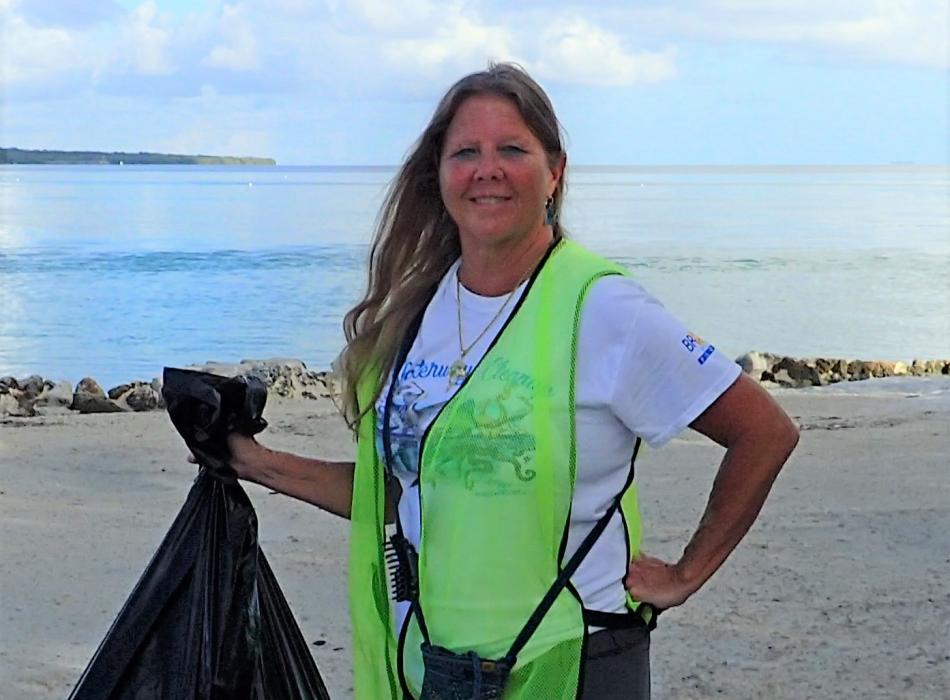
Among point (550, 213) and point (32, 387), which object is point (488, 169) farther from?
point (32, 387)

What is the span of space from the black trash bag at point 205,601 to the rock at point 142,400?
27.6 ft

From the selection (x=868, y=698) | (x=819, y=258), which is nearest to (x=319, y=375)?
(x=868, y=698)

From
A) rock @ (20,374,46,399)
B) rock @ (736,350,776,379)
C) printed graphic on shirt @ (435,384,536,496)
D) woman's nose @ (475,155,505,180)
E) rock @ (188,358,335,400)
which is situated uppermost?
woman's nose @ (475,155,505,180)

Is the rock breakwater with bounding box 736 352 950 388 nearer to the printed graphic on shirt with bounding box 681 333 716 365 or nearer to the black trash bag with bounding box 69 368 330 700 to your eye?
the black trash bag with bounding box 69 368 330 700

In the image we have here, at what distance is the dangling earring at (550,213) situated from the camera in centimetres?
239

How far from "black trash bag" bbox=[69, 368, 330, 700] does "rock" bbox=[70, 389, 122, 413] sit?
838 cm

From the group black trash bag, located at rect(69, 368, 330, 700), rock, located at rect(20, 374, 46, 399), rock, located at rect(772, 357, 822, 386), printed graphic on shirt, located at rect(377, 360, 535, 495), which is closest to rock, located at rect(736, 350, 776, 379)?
rock, located at rect(772, 357, 822, 386)

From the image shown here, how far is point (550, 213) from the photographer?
2418 mm

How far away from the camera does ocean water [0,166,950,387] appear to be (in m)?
19.5

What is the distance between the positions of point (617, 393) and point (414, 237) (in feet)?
2.13

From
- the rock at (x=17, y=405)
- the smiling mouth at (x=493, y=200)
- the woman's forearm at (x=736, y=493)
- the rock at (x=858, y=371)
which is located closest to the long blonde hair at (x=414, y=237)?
the smiling mouth at (x=493, y=200)

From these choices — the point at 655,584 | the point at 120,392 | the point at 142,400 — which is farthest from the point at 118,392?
the point at 655,584

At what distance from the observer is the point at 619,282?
2.19 metres

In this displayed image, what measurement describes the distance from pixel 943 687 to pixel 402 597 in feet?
8.66
